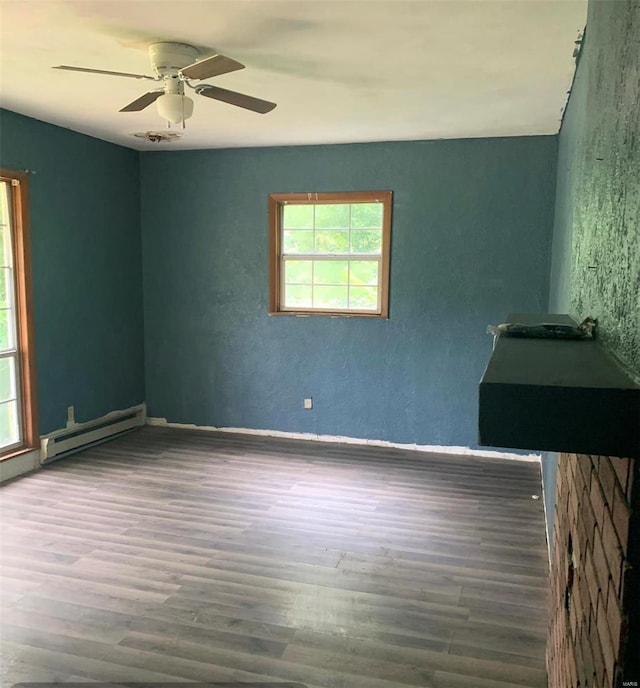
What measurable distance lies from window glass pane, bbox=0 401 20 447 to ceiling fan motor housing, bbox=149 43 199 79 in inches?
112

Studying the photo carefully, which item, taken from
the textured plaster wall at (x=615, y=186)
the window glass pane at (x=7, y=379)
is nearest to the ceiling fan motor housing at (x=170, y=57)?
the textured plaster wall at (x=615, y=186)

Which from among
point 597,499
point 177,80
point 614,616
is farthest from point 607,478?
point 177,80

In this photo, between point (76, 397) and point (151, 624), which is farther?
point (76, 397)

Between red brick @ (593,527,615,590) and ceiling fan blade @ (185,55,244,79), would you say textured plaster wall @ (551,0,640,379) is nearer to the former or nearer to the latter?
red brick @ (593,527,615,590)

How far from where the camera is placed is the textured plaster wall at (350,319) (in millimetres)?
4863

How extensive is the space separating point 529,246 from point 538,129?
89 centimetres

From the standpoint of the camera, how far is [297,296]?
5520 millimetres

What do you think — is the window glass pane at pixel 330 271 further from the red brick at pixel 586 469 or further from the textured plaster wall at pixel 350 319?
the red brick at pixel 586 469

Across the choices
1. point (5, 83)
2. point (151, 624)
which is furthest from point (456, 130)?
point (151, 624)

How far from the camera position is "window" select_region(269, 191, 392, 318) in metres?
5.20

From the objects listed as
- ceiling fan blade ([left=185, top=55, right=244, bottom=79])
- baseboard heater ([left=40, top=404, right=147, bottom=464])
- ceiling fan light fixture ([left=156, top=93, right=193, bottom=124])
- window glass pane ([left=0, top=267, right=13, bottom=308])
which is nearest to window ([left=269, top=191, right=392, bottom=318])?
baseboard heater ([left=40, top=404, right=147, bottom=464])

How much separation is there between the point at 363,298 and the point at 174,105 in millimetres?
2773

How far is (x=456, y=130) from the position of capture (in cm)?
460

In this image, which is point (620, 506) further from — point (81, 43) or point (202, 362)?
point (202, 362)
